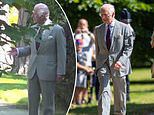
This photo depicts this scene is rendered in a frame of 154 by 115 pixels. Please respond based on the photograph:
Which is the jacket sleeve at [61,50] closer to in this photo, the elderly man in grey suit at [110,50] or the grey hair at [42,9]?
the grey hair at [42,9]

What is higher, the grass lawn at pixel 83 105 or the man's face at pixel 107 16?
the man's face at pixel 107 16

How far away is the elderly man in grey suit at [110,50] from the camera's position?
10125 millimetres

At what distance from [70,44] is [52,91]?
62 centimetres

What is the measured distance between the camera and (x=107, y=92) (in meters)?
10.2

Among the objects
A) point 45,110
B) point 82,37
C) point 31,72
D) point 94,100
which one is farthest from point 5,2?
point 94,100

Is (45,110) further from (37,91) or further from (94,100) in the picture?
(94,100)

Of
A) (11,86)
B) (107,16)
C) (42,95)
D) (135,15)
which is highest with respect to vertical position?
(135,15)

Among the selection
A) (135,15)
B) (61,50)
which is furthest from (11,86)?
(135,15)

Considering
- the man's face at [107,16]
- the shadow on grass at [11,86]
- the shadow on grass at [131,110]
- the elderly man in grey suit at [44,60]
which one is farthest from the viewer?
the shadow on grass at [131,110]

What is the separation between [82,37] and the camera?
14.1 meters

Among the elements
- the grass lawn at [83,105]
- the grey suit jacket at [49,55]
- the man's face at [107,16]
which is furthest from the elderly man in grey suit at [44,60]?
the man's face at [107,16]

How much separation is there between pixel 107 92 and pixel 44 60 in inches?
90.4

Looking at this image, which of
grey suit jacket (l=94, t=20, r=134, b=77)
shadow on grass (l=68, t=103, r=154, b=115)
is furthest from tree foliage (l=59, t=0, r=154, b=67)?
grey suit jacket (l=94, t=20, r=134, b=77)

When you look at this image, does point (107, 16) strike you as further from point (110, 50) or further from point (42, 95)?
point (42, 95)
